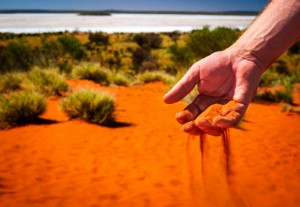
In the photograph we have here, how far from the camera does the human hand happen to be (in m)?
2.45

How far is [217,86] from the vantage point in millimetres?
2740

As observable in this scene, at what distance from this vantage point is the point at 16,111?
6.98m

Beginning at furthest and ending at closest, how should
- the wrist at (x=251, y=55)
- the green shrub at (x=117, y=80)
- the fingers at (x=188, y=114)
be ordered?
the green shrub at (x=117, y=80)
the wrist at (x=251, y=55)
the fingers at (x=188, y=114)

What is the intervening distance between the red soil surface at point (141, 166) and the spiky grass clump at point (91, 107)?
240 mm

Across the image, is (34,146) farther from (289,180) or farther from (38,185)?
(289,180)

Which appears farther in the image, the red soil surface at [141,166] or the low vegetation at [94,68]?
the low vegetation at [94,68]

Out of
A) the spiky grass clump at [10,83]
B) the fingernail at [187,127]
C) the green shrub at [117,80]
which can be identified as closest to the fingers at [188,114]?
the fingernail at [187,127]

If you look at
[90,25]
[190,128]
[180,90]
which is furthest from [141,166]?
[90,25]

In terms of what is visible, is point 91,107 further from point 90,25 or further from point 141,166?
point 90,25

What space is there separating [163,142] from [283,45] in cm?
384

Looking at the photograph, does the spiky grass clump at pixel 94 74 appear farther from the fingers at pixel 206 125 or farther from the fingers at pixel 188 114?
the fingers at pixel 206 125

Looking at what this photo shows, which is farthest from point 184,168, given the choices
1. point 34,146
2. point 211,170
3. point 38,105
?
point 38,105

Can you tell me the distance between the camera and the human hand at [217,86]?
2445 millimetres

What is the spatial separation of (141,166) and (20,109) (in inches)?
133
